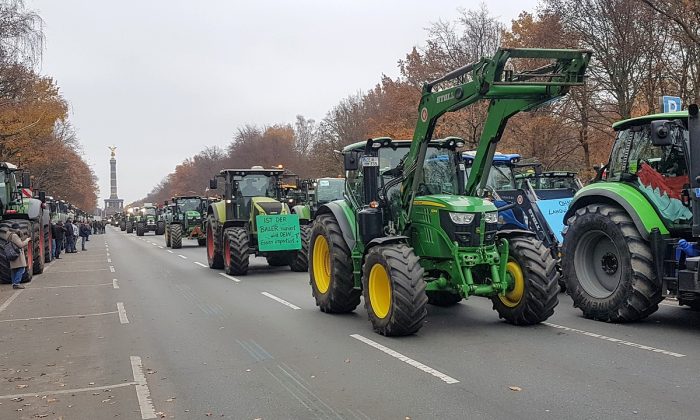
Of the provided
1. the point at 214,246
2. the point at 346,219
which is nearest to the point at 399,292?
the point at 346,219

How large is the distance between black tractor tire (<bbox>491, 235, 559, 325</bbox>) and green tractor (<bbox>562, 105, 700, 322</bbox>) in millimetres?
954

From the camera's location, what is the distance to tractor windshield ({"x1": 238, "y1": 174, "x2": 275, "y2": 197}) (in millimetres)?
17281

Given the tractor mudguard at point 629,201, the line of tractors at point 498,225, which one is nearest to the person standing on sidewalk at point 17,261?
the line of tractors at point 498,225

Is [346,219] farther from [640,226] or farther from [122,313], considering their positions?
[122,313]

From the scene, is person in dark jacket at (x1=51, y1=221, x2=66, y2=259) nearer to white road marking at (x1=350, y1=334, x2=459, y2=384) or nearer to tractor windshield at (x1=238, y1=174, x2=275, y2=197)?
tractor windshield at (x1=238, y1=174, x2=275, y2=197)

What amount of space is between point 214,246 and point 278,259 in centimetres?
180

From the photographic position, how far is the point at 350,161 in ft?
28.9

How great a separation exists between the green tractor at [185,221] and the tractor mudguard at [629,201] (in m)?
22.8

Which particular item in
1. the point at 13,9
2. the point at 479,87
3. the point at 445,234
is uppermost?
the point at 13,9

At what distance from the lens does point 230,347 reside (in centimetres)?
734

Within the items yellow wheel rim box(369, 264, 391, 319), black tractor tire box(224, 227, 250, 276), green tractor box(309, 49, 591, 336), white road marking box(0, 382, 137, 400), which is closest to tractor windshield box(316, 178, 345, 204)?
black tractor tire box(224, 227, 250, 276)

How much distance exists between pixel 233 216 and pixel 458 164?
9.24 metres

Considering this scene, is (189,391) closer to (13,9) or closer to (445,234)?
(445,234)

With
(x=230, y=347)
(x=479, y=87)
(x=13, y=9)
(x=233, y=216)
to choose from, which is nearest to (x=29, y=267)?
(x=233, y=216)
